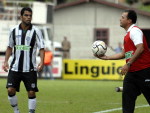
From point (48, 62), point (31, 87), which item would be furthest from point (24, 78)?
point (48, 62)

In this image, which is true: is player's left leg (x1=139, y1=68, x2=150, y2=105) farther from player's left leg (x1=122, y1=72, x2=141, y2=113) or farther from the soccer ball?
the soccer ball

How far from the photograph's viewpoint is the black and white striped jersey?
11438 millimetres

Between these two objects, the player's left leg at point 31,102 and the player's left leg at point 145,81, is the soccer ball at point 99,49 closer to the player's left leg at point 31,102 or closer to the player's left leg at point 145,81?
the player's left leg at point 145,81

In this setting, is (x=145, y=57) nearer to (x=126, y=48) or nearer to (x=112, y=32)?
(x=126, y=48)

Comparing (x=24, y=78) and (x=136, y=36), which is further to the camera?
(x=24, y=78)

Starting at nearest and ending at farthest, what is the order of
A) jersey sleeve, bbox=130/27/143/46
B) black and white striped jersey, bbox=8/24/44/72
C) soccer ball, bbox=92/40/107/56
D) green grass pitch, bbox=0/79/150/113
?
jersey sleeve, bbox=130/27/143/46 < soccer ball, bbox=92/40/107/56 < black and white striped jersey, bbox=8/24/44/72 < green grass pitch, bbox=0/79/150/113

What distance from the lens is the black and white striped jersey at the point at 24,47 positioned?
1144 cm

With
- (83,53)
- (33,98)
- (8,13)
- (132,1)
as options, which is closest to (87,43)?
(83,53)

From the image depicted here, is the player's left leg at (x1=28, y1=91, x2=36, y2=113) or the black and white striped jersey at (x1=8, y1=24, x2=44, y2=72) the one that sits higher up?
the black and white striped jersey at (x1=8, y1=24, x2=44, y2=72)

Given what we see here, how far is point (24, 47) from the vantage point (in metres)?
11.4

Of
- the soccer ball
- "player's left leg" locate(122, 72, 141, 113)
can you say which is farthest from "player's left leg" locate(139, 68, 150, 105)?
the soccer ball

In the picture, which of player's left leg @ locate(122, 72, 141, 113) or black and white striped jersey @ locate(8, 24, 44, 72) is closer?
player's left leg @ locate(122, 72, 141, 113)

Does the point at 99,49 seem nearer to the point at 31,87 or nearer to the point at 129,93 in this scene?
the point at 129,93

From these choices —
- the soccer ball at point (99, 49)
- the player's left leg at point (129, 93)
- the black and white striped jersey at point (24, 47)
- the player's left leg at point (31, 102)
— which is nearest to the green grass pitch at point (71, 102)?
the player's left leg at point (31, 102)
